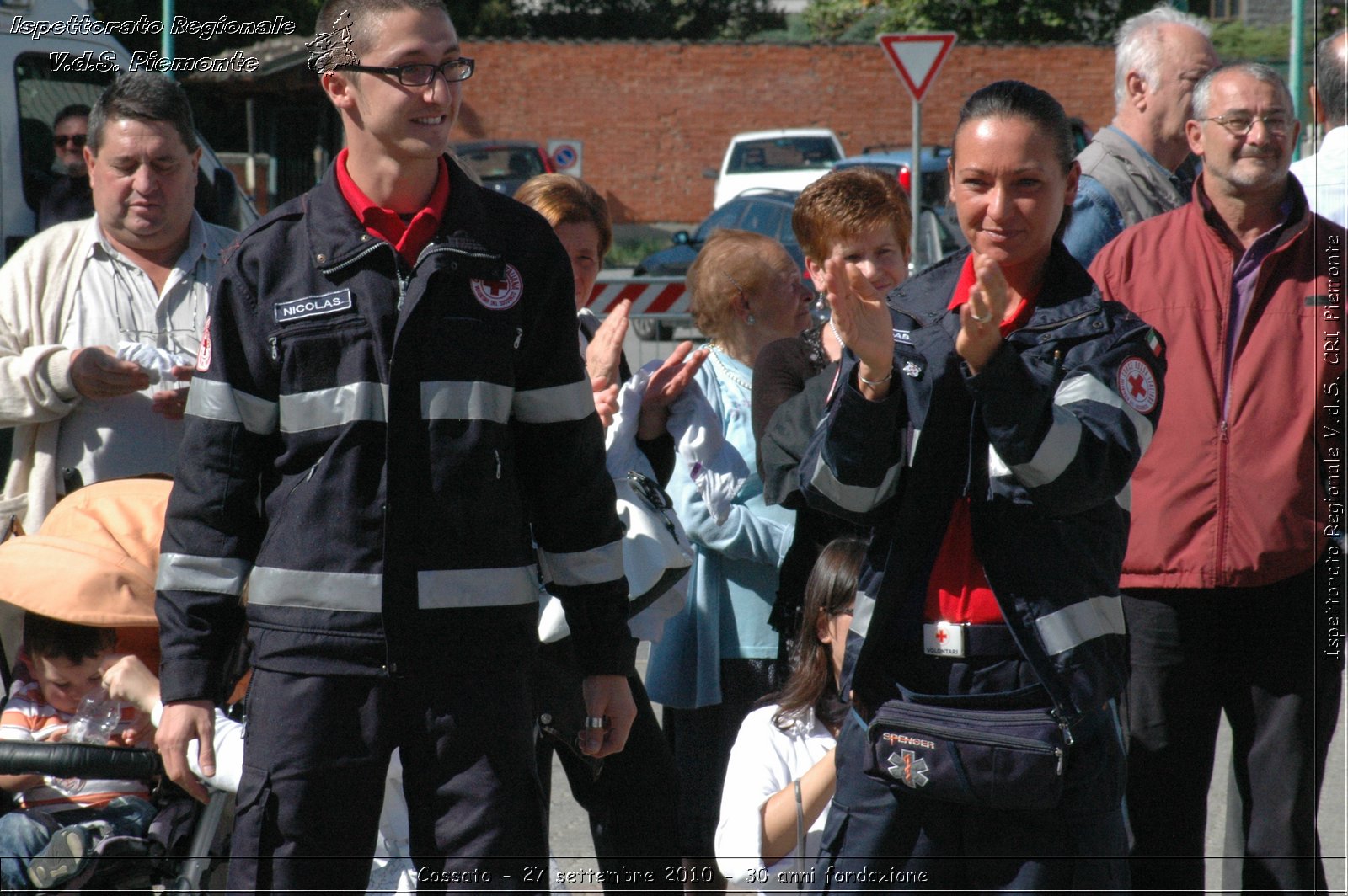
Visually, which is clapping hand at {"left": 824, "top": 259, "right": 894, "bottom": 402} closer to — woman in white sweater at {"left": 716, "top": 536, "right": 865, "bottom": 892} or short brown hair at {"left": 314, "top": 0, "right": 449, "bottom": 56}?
short brown hair at {"left": 314, "top": 0, "right": 449, "bottom": 56}

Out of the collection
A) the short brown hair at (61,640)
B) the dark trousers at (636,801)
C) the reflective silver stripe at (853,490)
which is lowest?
the dark trousers at (636,801)

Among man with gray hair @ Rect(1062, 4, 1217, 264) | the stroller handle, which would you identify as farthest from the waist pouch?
man with gray hair @ Rect(1062, 4, 1217, 264)

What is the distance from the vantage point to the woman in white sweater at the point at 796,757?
339cm

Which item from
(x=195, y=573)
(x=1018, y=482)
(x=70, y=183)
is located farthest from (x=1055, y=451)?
(x=70, y=183)

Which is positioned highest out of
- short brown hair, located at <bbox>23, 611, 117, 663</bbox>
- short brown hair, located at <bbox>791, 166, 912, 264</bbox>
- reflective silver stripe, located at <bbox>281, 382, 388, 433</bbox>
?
short brown hair, located at <bbox>791, 166, 912, 264</bbox>

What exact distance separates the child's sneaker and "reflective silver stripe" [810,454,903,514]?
5.84 ft

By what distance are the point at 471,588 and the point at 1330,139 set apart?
3173mm

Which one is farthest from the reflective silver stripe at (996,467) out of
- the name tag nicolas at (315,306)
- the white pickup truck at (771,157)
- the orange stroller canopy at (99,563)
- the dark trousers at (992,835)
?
the white pickup truck at (771,157)

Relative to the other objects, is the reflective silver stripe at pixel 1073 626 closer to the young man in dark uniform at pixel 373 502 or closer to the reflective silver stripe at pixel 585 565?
the reflective silver stripe at pixel 585 565

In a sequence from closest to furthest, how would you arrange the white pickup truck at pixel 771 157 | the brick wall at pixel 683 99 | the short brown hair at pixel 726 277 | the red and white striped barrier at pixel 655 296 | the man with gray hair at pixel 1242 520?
the man with gray hair at pixel 1242 520 < the short brown hair at pixel 726 277 < the red and white striped barrier at pixel 655 296 < the white pickup truck at pixel 771 157 < the brick wall at pixel 683 99

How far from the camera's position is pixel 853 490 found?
8.63 ft

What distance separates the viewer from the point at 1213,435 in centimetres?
372

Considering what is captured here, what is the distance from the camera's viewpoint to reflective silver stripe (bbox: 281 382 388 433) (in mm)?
2670

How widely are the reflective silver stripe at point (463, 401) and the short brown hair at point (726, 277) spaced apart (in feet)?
5.59
